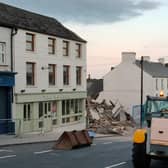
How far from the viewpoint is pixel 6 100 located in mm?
32375

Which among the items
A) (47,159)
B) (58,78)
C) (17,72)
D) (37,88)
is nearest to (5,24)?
(17,72)

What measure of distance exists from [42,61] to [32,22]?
10.6ft

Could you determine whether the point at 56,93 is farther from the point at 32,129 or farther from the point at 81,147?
the point at 81,147

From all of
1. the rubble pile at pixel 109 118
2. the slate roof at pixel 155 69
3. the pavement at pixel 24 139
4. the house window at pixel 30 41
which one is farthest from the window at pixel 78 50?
the slate roof at pixel 155 69

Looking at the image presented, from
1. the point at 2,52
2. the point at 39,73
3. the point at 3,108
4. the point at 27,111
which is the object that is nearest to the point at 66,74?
the point at 39,73

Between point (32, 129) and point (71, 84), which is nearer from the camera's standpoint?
point (32, 129)

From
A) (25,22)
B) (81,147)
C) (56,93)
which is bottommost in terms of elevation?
(81,147)

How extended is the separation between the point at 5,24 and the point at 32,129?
7.55 meters

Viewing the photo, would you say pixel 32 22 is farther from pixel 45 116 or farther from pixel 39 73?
pixel 45 116

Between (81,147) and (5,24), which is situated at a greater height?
(5,24)

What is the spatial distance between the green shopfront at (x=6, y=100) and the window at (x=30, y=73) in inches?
115

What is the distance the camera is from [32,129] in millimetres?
33156

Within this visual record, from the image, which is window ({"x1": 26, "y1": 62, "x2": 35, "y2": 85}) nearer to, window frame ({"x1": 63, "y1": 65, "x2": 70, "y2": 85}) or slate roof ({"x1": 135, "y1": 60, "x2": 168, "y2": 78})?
window frame ({"x1": 63, "y1": 65, "x2": 70, "y2": 85})

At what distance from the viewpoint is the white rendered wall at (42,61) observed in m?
33.9
